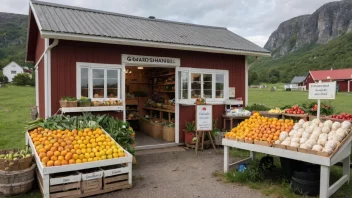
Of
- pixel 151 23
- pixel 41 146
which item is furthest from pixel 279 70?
pixel 41 146

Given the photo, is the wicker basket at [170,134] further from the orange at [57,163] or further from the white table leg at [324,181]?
the white table leg at [324,181]

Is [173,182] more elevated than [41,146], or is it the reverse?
[41,146]

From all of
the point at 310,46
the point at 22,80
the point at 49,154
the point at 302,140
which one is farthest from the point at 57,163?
the point at 310,46

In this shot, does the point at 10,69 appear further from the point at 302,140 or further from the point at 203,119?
the point at 302,140

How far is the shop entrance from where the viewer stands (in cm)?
862

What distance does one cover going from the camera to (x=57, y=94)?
7012 millimetres

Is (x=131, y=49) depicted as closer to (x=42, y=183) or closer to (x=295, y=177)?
(x=42, y=183)

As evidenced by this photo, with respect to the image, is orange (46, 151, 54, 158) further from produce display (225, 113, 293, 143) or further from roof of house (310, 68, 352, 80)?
roof of house (310, 68, 352, 80)

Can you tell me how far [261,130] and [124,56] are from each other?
173 inches

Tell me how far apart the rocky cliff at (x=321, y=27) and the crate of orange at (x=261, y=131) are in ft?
453

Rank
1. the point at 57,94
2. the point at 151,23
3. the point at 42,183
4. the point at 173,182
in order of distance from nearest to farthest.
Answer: the point at 42,183, the point at 173,182, the point at 57,94, the point at 151,23

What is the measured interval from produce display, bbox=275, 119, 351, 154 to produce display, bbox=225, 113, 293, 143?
174 millimetres

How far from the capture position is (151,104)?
36.6 ft

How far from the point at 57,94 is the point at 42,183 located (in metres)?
2.98
